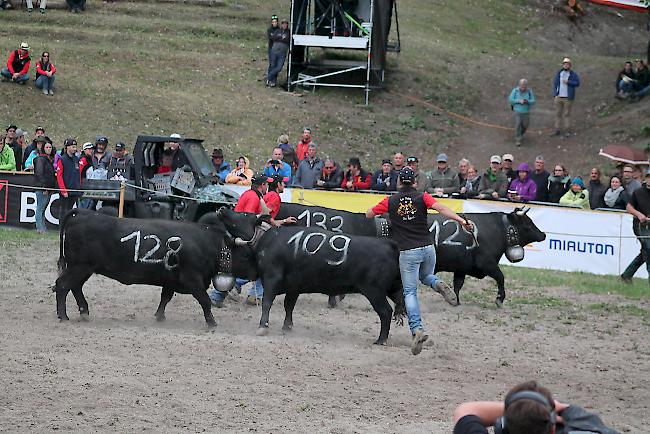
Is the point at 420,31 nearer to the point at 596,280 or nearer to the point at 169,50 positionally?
the point at 169,50

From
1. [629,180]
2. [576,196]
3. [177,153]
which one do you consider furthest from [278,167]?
[629,180]

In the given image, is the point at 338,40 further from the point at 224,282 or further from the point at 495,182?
the point at 224,282

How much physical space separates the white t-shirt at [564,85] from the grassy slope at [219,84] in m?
2.21

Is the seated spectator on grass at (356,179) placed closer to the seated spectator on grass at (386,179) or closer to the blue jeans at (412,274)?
the seated spectator on grass at (386,179)

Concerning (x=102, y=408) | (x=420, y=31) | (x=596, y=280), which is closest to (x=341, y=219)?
(x=596, y=280)

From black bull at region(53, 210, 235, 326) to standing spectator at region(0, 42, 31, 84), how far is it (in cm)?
1749

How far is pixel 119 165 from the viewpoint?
21.7m

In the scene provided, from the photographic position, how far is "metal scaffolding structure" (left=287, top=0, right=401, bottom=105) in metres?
32.1

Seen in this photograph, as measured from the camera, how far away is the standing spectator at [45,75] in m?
30.1

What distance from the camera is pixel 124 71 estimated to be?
3334 centimetres

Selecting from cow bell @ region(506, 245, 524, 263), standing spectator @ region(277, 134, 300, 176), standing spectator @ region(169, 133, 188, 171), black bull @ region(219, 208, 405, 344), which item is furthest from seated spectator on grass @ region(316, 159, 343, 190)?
black bull @ region(219, 208, 405, 344)

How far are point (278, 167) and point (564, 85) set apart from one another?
497 inches

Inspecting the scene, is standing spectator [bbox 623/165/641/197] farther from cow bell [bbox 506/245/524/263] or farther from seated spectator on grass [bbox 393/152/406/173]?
cow bell [bbox 506/245/524/263]

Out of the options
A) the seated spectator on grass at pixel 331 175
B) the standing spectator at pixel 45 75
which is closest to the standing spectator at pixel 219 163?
the seated spectator on grass at pixel 331 175
